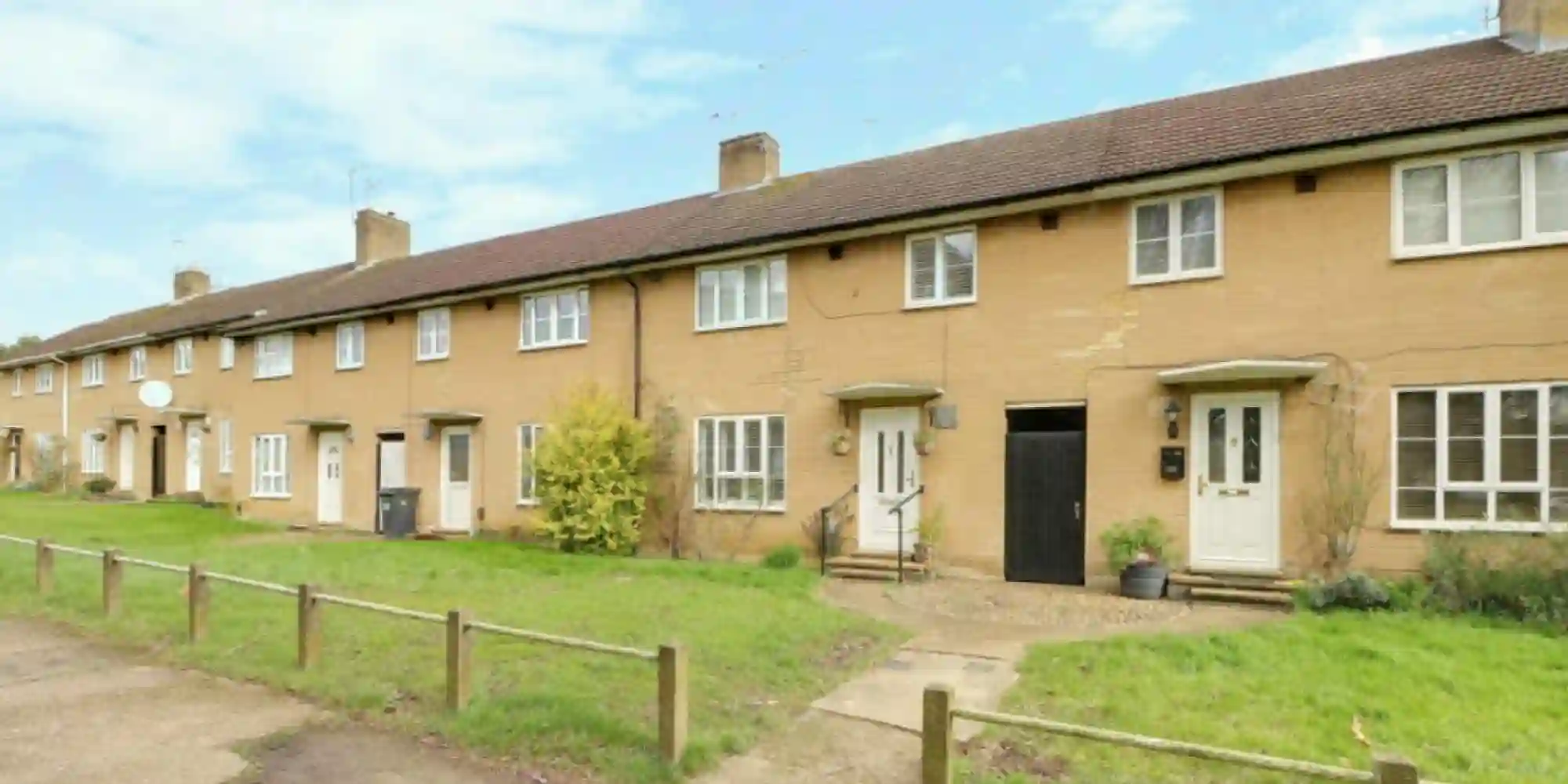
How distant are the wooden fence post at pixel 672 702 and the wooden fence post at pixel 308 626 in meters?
4.13

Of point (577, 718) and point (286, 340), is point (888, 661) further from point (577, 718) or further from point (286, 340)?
point (286, 340)

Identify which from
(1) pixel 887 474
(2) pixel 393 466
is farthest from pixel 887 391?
(2) pixel 393 466

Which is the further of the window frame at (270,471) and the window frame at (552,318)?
the window frame at (270,471)

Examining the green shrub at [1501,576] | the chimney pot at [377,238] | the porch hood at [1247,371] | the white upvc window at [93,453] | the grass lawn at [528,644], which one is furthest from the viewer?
the white upvc window at [93,453]

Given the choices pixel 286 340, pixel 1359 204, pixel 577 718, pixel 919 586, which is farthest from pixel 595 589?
pixel 286 340

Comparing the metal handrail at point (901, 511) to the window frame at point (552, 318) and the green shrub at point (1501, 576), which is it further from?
the window frame at point (552, 318)

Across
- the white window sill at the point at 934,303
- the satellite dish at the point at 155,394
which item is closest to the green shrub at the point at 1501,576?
the white window sill at the point at 934,303

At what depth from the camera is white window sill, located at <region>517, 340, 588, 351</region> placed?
18.3m

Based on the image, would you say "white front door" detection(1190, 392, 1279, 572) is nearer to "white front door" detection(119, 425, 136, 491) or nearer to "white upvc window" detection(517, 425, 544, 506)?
"white upvc window" detection(517, 425, 544, 506)

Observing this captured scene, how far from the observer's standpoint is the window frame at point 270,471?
24531 millimetres

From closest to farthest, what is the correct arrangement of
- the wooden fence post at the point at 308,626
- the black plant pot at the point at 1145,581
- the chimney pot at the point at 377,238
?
the wooden fence post at the point at 308,626, the black plant pot at the point at 1145,581, the chimney pot at the point at 377,238

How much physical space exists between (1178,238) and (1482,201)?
3.21 m

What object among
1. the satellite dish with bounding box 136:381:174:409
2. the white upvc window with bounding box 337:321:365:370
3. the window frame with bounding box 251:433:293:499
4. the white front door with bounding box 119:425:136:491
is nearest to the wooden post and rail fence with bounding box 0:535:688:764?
the white upvc window with bounding box 337:321:365:370

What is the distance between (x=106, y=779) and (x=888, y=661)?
19.4ft
